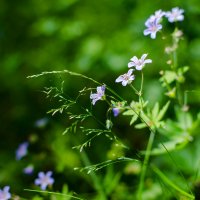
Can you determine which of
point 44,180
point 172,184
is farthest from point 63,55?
point 172,184

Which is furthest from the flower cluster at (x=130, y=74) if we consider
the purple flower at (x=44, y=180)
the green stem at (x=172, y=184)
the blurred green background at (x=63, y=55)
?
the blurred green background at (x=63, y=55)

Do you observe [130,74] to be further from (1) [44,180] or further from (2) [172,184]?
(1) [44,180]

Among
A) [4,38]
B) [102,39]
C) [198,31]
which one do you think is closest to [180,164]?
[198,31]

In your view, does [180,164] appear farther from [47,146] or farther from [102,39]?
[102,39]

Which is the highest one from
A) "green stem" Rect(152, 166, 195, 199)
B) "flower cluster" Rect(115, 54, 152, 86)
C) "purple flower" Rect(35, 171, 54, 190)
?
"flower cluster" Rect(115, 54, 152, 86)

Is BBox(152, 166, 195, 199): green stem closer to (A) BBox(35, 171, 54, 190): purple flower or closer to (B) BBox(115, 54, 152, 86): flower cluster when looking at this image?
(B) BBox(115, 54, 152, 86): flower cluster

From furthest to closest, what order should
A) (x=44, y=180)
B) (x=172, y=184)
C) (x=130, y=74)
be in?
(x=44, y=180), (x=172, y=184), (x=130, y=74)

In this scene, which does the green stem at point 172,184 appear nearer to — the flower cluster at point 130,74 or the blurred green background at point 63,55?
the flower cluster at point 130,74

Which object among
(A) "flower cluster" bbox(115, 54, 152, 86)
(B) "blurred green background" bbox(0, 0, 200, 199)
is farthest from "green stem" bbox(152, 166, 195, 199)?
(B) "blurred green background" bbox(0, 0, 200, 199)
